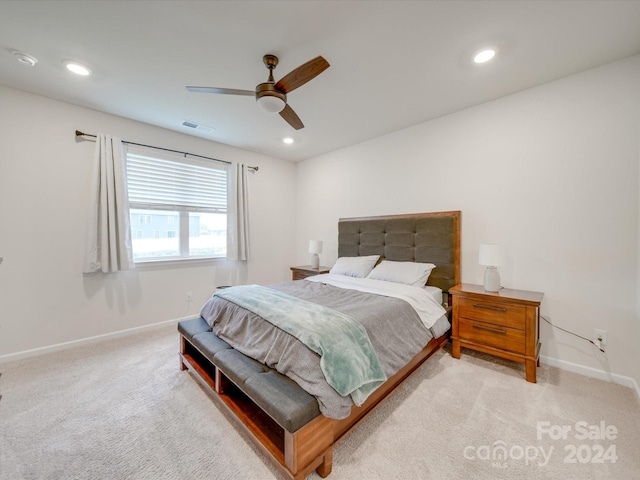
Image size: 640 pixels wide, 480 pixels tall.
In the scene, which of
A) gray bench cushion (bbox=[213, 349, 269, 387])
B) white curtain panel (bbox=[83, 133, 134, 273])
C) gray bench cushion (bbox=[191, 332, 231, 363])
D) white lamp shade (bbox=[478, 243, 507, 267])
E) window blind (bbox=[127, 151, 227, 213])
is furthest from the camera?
window blind (bbox=[127, 151, 227, 213])

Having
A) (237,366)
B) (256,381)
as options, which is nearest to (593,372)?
(256,381)

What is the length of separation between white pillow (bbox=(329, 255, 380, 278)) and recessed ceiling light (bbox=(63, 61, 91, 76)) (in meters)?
3.23

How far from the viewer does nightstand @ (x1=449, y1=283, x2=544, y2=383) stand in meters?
2.10

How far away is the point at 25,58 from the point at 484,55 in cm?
364

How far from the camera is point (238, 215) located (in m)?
3.97

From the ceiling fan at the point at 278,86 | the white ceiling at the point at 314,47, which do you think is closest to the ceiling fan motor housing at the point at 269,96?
the ceiling fan at the point at 278,86

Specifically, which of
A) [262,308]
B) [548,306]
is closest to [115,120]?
[262,308]

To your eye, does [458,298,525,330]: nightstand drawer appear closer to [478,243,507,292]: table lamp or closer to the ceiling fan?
[478,243,507,292]: table lamp

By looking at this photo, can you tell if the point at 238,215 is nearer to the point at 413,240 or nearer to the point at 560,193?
the point at 413,240

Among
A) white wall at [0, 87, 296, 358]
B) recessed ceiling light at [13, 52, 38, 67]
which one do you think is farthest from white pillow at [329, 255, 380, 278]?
recessed ceiling light at [13, 52, 38, 67]

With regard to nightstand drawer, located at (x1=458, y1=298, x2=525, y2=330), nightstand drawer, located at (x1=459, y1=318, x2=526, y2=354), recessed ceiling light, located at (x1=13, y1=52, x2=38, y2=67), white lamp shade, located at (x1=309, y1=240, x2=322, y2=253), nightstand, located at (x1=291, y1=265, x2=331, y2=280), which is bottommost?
nightstand drawer, located at (x1=459, y1=318, x2=526, y2=354)

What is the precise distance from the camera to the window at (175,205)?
127 inches

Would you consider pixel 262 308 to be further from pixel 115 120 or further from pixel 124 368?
pixel 115 120

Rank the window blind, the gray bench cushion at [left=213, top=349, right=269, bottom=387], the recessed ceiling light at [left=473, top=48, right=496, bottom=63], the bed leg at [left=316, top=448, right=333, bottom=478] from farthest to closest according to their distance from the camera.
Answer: the window blind
the recessed ceiling light at [left=473, top=48, right=496, bottom=63]
the gray bench cushion at [left=213, top=349, right=269, bottom=387]
the bed leg at [left=316, top=448, right=333, bottom=478]
